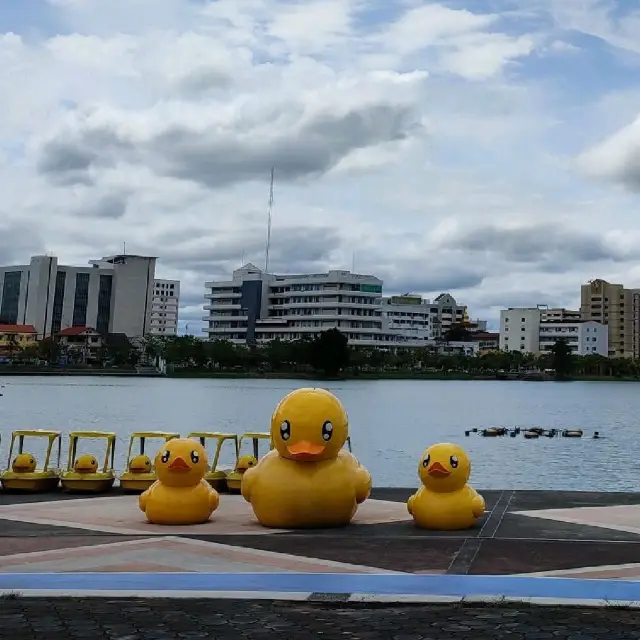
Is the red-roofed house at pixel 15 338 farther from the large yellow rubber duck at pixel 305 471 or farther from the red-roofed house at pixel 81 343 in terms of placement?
the large yellow rubber duck at pixel 305 471

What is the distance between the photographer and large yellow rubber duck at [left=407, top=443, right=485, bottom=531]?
49.1 feet

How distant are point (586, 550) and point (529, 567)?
1.72 m

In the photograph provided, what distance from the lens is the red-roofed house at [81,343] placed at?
164250mm

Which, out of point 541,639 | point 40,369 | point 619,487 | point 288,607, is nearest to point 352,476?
point 288,607

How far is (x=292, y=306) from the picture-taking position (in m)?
177

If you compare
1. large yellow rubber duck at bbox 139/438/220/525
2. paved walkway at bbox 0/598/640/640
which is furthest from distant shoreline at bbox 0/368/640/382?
paved walkway at bbox 0/598/640/640

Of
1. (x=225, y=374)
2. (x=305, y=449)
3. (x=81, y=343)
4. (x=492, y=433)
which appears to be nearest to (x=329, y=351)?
(x=225, y=374)

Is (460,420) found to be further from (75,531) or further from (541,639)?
(541,639)

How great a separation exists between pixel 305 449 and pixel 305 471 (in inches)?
24.5

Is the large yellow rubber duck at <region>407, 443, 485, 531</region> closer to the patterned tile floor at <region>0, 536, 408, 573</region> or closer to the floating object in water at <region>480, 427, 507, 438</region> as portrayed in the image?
the patterned tile floor at <region>0, 536, 408, 573</region>

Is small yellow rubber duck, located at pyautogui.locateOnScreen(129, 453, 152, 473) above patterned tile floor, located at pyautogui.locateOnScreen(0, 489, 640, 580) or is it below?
above

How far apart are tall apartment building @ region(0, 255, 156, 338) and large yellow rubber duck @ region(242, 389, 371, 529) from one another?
17656 cm

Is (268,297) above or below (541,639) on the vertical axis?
above

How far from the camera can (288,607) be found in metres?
9.58
